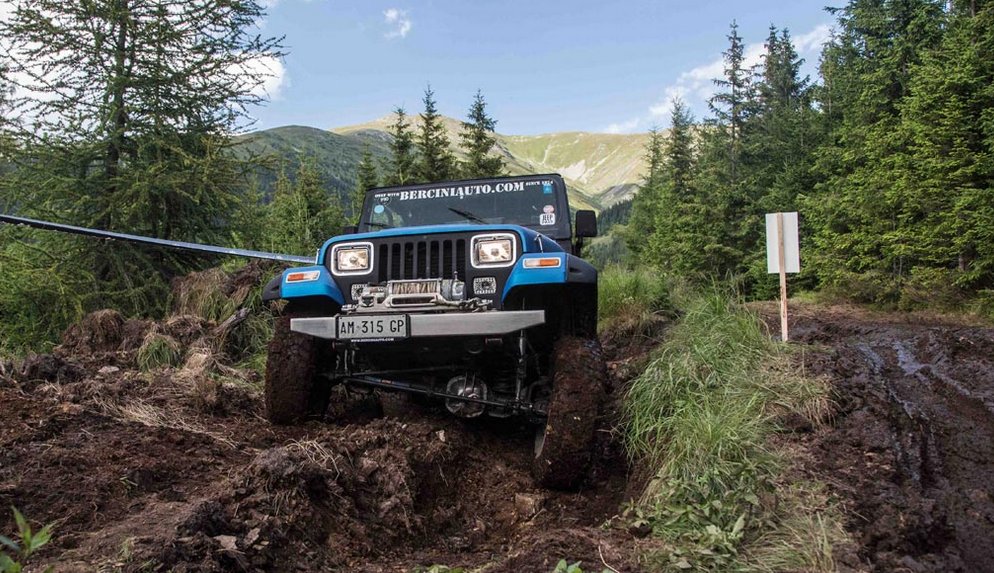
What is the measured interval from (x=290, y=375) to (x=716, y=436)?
2.62 m

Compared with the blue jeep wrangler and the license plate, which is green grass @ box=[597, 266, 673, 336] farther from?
the license plate

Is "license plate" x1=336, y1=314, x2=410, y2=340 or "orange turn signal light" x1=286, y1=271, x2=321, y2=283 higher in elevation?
"orange turn signal light" x1=286, y1=271, x2=321, y2=283

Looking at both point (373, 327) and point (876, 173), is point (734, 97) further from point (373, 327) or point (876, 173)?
point (373, 327)

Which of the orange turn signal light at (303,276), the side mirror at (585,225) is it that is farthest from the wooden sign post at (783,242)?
the orange turn signal light at (303,276)

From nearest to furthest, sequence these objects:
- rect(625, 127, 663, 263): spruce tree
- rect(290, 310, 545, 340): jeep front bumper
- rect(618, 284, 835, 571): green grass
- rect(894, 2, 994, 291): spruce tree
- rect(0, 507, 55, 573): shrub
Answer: rect(0, 507, 55, 573): shrub → rect(618, 284, 835, 571): green grass → rect(290, 310, 545, 340): jeep front bumper → rect(894, 2, 994, 291): spruce tree → rect(625, 127, 663, 263): spruce tree

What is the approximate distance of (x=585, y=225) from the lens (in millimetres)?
5352

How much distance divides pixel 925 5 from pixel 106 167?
16.3 metres

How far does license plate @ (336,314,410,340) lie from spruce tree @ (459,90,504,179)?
72.7 feet

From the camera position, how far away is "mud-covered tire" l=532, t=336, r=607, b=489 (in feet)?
11.5

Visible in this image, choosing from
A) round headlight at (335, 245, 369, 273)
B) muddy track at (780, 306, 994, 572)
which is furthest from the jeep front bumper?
muddy track at (780, 306, 994, 572)

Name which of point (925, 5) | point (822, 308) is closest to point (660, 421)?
point (822, 308)

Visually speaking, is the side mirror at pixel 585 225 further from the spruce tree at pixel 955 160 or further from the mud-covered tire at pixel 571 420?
the spruce tree at pixel 955 160

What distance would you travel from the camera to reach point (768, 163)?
2291cm

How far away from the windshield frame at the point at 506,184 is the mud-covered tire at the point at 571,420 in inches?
70.7
